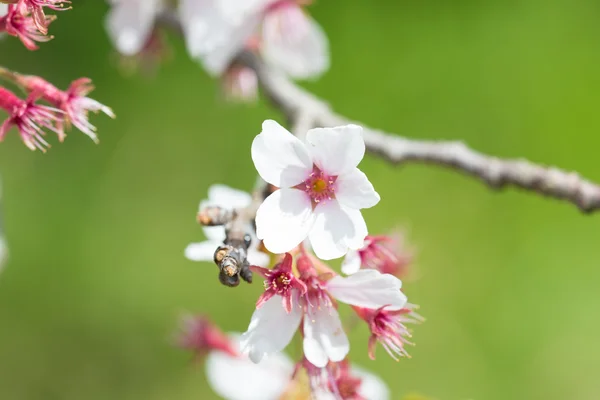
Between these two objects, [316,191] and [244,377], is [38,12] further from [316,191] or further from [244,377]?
[244,377]

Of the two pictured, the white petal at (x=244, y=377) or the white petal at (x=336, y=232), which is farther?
the white petal at (x=244, y=377)

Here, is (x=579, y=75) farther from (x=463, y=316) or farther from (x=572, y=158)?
(x=463, y=316)

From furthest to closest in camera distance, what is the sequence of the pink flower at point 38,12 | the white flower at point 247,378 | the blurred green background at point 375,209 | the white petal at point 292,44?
1. the blurred green background at point 375,209
2. the white petal at point 292,44
3. the white flower at point 247,378
4. the pink flower at point 38,12

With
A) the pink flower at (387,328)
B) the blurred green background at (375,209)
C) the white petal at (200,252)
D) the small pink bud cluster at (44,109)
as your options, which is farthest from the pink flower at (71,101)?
the blurred green background at (375,209)

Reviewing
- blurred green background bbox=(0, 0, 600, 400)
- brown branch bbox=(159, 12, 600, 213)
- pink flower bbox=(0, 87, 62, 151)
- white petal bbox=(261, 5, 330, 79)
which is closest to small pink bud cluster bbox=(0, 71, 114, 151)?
pink flower bbox=(0, 87, 62, 151)

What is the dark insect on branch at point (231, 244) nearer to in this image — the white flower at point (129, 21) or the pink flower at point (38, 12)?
the pink flower at point (38, 12)

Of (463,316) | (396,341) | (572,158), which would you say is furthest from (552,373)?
(396,341)
